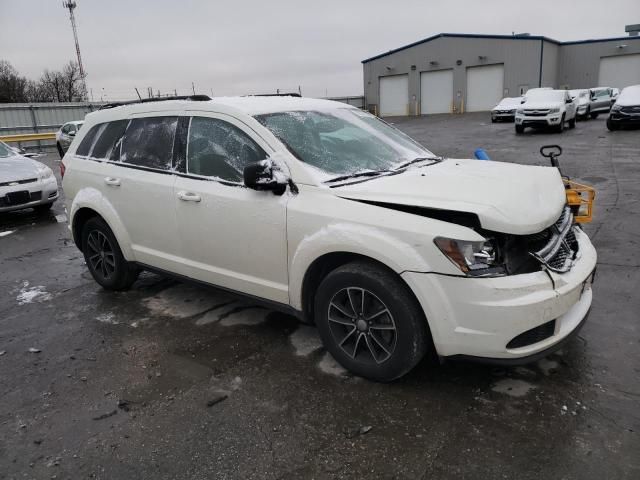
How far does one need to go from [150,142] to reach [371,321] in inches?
102

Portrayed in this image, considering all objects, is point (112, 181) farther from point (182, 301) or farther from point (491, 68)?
point (491, 68)

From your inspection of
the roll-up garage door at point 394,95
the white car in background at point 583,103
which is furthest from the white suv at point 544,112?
the roll-up garage door at point 394,95

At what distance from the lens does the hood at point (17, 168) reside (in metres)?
8.59

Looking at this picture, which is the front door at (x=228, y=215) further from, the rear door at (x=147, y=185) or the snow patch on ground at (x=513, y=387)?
the snow patch on ground at (x=513, y=387)

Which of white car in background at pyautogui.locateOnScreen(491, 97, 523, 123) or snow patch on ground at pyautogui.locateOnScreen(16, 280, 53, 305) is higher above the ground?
white car in background at pyautogui.locateOnScreen(491, 97, 523, 123)

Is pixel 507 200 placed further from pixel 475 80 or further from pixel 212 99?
pixel 475 80

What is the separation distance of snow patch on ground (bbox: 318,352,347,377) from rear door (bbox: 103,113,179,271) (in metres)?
1.58

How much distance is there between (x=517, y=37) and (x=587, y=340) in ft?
130

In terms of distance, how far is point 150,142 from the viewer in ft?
14.3

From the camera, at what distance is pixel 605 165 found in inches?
451

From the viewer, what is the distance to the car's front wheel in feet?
9.46

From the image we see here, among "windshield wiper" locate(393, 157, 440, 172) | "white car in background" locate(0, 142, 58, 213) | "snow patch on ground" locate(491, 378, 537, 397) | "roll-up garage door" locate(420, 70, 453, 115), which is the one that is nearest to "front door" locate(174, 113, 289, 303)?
"windshield wiper" locate(393, 157, 440, 172)

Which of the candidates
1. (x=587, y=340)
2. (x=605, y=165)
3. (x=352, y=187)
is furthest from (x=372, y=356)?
(x=605, y=165)

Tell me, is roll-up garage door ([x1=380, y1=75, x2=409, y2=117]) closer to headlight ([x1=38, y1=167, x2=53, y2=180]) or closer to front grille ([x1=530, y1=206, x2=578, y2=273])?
headlight ([x1=38, y1=167, x2=53, y2=180])
